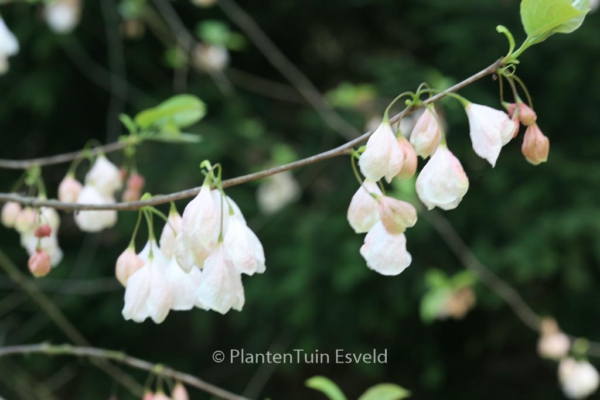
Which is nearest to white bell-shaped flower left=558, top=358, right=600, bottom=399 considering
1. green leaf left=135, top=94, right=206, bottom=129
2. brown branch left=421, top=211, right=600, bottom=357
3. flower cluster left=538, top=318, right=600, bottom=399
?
flower cluster left=538, top=318, right=600, bottom=399

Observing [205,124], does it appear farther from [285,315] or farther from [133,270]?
[133,270]

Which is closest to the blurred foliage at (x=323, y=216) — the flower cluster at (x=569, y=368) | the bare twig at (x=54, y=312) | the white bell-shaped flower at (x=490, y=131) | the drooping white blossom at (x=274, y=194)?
the drooping white blossom at (x=274, y=194)

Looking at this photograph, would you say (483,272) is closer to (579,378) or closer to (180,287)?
(579,378)

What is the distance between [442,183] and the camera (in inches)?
21.2

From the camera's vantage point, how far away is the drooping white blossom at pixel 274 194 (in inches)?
92.4

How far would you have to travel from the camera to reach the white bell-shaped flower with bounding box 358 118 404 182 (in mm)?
525

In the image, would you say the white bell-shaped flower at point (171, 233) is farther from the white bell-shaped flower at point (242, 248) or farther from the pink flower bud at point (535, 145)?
the pink flower bud at point (535, 145)

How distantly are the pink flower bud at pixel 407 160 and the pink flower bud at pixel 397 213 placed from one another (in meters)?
0.02

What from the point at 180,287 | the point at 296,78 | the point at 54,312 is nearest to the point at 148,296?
the point at 180,287

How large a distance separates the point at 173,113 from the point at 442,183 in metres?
0.47

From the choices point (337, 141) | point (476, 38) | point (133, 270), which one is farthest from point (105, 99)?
point (133, 270)

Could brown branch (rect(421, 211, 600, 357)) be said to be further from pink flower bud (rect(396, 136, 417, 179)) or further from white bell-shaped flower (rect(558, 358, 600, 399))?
pink flower bud (rect(396, 136, 417, 179))

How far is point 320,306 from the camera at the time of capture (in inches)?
91.2

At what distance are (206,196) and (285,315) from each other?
190 cm
